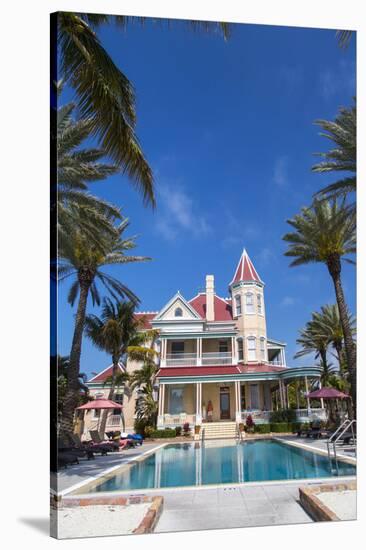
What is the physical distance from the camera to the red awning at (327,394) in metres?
10.8

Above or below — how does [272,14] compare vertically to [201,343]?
above

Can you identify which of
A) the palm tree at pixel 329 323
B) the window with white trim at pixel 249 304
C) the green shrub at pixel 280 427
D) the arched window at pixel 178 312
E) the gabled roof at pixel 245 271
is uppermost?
the gabled roof at pixel 245 271

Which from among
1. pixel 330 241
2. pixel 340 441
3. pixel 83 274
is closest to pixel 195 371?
pixel 340 441

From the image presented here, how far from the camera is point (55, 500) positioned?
24.5 feet

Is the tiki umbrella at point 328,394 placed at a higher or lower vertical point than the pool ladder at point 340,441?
higher

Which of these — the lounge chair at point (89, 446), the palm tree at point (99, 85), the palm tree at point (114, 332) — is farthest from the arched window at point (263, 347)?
the palm tree at point (99, 85)

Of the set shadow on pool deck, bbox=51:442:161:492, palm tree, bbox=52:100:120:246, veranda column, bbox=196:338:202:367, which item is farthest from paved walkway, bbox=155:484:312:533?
palm tree, bbox=52:100:120:246

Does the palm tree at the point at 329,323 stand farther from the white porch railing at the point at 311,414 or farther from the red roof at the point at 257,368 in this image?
the white porch railing at the point at 311,414

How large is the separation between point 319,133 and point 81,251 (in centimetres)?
518

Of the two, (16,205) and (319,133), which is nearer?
(16,205)

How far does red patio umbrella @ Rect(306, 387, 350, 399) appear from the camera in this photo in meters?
10.8

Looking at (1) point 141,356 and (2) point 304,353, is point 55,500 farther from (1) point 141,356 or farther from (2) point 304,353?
(2) point 304,353

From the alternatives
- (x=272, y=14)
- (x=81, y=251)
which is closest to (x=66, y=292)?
(x=81, y=251)

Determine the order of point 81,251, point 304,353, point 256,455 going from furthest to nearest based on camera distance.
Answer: point 304,353 < point 256,455 < point 81,251
